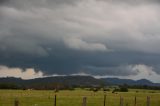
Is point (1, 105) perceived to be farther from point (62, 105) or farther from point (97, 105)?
point (97, 105)

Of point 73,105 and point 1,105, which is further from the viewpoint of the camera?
point 73,105

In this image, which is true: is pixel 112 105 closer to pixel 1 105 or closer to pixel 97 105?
pixel 97 105

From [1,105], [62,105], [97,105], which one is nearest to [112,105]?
[97,105]

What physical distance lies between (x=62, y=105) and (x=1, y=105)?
12.5 m

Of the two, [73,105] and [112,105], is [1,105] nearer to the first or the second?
[73,105]

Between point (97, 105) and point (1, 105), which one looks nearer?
point (1, 105)

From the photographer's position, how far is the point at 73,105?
76.1m

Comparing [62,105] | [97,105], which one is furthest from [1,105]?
[97,105]

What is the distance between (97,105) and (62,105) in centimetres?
620

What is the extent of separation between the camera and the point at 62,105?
76.9 meters

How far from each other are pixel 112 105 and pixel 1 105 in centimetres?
2057

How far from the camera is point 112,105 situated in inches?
3083

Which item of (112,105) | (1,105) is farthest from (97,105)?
(1,105)

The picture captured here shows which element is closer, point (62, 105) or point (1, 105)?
point (1, 105)
